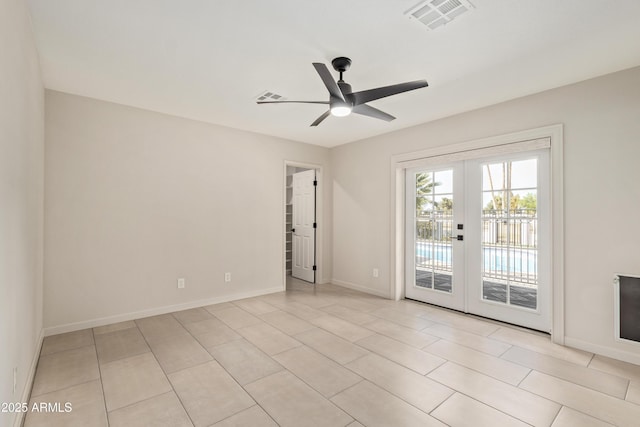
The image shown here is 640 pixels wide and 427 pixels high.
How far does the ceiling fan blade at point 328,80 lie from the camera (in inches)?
82.9

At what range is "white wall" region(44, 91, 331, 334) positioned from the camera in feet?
10.7

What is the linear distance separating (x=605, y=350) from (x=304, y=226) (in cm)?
449

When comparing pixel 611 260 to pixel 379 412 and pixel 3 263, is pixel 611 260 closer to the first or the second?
pixel 379 412

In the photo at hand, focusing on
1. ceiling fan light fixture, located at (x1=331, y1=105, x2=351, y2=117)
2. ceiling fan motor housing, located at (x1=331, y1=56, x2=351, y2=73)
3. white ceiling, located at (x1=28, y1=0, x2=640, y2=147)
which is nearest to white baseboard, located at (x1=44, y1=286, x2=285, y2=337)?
white ceiling, located at (x1=28, y1=0, x2=640, y2=147)

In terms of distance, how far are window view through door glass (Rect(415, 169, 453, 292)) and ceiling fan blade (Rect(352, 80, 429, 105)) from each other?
2088mm

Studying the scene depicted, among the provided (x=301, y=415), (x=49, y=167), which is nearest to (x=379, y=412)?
(x=301, y=415)

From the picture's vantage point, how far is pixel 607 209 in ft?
9.25

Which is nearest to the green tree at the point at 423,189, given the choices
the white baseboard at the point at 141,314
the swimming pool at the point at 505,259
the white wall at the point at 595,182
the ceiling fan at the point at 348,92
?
the swimming pool at the point at 505,259

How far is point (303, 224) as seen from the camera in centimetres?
605

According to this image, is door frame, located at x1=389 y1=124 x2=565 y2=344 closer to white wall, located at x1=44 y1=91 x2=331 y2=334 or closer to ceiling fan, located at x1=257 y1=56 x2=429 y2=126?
ceiling fan, located at x1=257 y1=56 x2=429 y2=126

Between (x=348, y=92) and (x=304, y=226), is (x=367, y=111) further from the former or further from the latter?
(x=304, y=226)


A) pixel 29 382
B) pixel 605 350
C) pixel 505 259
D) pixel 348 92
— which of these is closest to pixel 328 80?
pixel 348 92

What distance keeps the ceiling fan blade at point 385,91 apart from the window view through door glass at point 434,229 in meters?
2.09

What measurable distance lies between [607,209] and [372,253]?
294 centimetres
